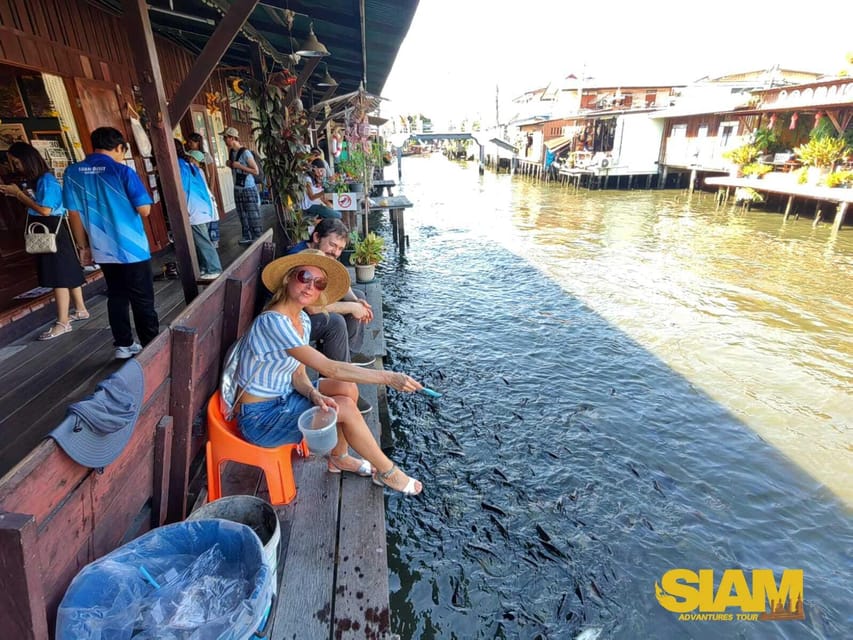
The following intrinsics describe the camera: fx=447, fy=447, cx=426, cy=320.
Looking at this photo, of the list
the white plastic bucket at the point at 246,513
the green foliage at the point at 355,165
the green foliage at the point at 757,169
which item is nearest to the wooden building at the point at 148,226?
the white plastic bucket at the point at 246,513

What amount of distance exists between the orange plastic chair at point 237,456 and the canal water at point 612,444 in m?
1.16

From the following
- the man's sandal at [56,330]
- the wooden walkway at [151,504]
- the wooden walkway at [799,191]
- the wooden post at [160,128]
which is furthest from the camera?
the wooden walkway at [799,191]

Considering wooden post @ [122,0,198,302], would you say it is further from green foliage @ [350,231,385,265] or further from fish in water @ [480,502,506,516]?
green foliage @ [350,231,385,265]

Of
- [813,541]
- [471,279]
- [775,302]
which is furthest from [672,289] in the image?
[813,541]

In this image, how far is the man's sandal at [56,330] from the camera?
12.8ft

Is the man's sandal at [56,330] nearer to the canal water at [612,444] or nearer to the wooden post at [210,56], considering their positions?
the wooden post at [210,56]

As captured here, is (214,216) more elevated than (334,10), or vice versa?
(334,10)

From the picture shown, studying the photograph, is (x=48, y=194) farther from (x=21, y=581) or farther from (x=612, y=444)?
(x=612, y=444)

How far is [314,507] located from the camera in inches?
96.0

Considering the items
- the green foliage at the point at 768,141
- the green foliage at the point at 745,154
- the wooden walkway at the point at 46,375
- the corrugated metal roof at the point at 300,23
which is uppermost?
the corrugated metal roof at the point at 300,23

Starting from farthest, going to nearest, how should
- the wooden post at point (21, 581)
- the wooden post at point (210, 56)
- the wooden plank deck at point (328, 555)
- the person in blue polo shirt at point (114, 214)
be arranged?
the person in blue polo shirt at point (114, 214) < the wooden post at point (210, 56) < the wooden plank deck at point (328, 555) < the wooden post at point (21, 581)

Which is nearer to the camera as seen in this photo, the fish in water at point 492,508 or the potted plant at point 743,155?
the fish in water at point 492,508

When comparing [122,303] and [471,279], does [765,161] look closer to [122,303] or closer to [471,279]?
[471,279]

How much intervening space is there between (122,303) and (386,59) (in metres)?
7.97
